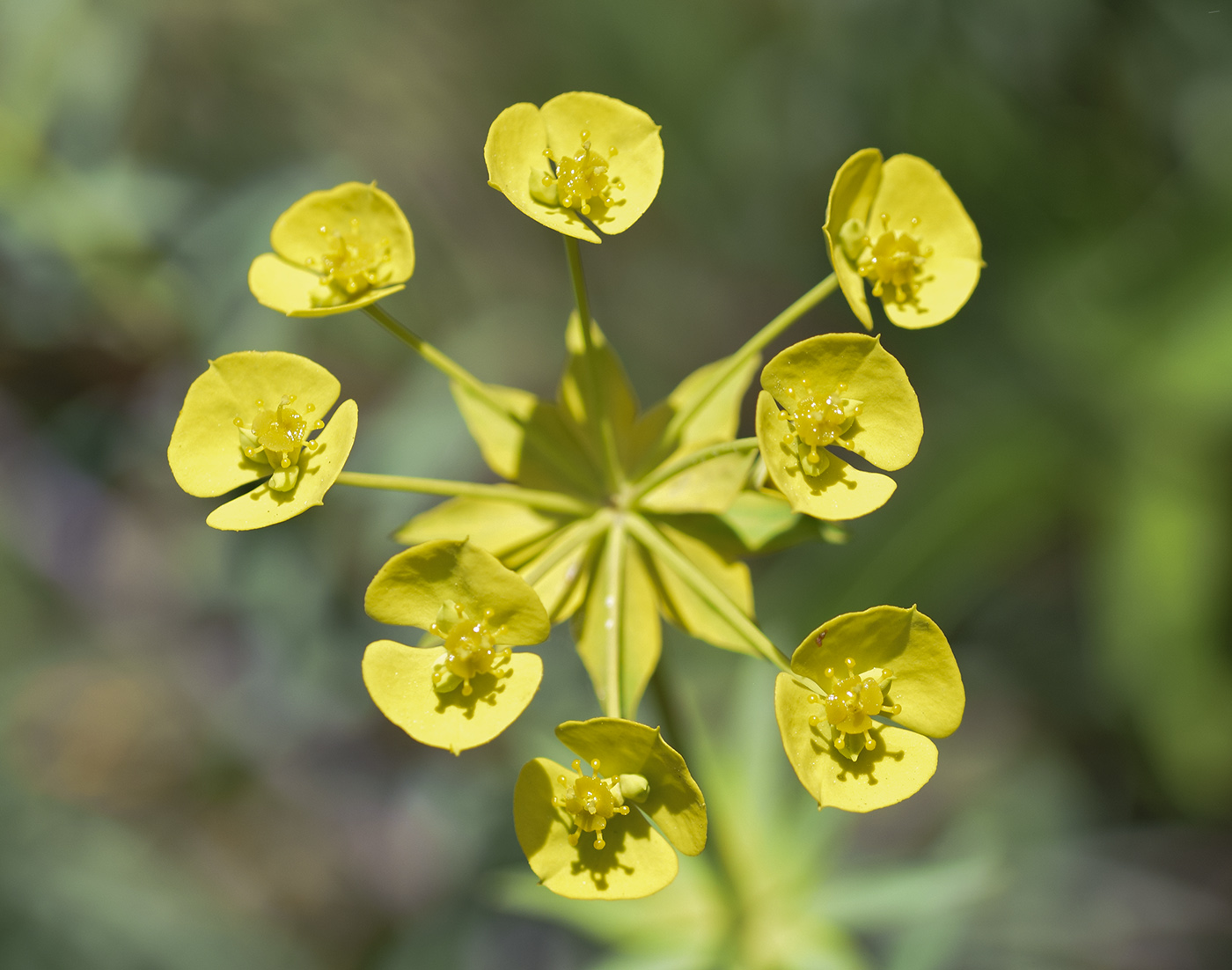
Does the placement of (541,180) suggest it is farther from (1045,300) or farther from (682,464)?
(1045,300)

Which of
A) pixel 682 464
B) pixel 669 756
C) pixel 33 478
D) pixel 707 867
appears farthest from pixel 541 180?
pixel 33 478

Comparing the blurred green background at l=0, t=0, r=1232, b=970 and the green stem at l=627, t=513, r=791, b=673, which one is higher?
the blurred green background at l=0, t=0, r=1232, b=970

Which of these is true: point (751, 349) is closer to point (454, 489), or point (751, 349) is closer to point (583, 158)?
point (583, 158)

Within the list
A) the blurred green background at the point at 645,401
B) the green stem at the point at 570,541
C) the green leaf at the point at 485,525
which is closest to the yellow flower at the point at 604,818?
the green stem at the point at 570,541

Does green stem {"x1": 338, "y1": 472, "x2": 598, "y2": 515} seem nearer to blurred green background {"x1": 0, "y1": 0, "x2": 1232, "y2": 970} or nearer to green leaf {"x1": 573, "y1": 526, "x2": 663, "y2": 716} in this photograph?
green leaf {"x1": 573, "y1": 526, "x2": 663, "y2": 716}

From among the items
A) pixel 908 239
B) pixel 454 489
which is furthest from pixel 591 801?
pixel 908 239

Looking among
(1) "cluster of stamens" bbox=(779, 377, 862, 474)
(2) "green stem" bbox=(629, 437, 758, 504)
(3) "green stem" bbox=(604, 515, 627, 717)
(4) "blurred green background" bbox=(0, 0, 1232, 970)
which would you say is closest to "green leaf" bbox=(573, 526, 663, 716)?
(3) "green stem" bbox=(604, 515, 627, 717)
